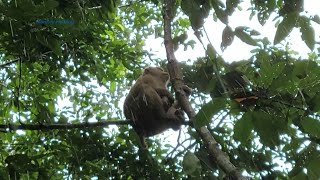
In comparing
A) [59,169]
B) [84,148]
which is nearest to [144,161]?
[84,148]

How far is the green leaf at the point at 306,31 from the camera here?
1.83 meters

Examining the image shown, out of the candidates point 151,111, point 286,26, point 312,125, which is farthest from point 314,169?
point 151,111

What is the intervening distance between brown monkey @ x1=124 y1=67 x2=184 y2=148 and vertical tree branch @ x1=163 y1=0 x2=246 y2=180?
227 centimetres

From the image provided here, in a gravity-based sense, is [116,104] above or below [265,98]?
above

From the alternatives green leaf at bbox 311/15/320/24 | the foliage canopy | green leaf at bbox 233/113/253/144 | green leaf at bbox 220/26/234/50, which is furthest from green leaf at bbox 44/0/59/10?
green leaf at bbox 311/15/320/24

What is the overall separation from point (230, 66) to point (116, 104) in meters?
4.42

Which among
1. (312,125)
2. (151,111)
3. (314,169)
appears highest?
(151,111)

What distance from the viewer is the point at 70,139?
15.6 feet

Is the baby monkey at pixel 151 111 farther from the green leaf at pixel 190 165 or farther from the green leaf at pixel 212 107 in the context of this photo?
the green leaf at pixel 212 107

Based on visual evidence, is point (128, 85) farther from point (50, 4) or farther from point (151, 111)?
point (50, 4)

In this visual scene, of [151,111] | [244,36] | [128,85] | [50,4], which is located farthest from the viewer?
[128,85]

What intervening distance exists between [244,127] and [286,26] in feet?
1.50

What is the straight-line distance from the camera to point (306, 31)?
6.00ft

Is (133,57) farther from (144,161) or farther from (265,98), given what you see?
(265,98)
